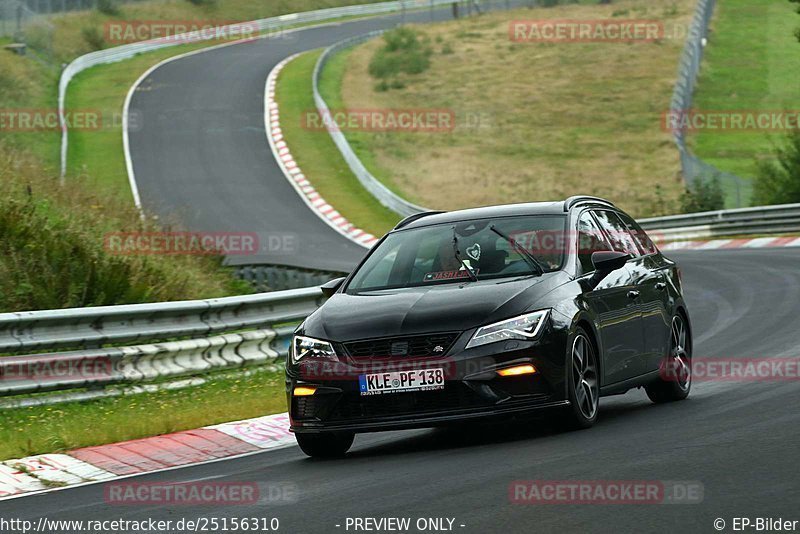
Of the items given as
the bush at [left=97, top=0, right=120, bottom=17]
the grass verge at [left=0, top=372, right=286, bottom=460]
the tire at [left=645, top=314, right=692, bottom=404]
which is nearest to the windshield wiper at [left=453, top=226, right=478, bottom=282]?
the tire at [left=645, top=314, right=692, bottom=404]

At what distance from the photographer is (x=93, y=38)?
63.9 meters

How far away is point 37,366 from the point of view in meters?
11.3

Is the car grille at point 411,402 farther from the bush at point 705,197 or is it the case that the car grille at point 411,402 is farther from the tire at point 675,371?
the bush at point 705,197

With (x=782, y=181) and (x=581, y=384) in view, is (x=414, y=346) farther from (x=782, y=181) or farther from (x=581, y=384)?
(x=782, y=181)

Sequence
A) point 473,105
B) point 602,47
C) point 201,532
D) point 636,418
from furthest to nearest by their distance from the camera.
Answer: point 602,47, point 473,105, point 636,418, point 201,532

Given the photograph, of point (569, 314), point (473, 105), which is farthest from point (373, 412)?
point (473, 105)

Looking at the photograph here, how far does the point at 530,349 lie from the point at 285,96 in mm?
44520

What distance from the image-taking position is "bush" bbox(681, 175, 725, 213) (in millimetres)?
35500

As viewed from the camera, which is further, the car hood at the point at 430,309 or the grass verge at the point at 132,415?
the grass verge at the point at 132,415

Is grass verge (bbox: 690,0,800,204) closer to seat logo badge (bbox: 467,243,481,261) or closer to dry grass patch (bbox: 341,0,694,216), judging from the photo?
dry grass patch (bbox: 341,0,694,216)

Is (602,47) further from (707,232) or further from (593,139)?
(707,232)

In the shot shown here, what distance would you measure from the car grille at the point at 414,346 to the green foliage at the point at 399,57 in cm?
5034

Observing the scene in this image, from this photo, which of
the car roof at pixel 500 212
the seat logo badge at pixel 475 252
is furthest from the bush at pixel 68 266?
the seat logo badge at pixel 475 252

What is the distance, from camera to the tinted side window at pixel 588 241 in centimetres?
959
